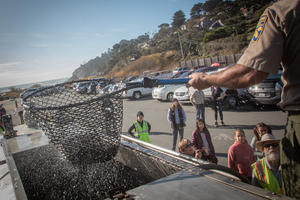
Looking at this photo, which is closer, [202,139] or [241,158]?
[241,158]

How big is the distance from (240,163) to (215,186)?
8.45ft

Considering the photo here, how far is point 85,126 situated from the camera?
180 cm

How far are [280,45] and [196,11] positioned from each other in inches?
3320

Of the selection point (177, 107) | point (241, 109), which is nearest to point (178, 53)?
point (241, 109)

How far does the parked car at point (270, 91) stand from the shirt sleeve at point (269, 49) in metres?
8.27

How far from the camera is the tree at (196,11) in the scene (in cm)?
7594

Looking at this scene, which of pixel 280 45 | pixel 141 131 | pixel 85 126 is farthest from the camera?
pixel 141 131

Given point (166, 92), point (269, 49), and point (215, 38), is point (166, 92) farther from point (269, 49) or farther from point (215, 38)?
point (215, 38)

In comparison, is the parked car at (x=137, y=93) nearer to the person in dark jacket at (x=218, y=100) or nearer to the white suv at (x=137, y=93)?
the white suv at (x=137, y=93)

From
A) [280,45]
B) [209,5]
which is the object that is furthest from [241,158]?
[209,5]

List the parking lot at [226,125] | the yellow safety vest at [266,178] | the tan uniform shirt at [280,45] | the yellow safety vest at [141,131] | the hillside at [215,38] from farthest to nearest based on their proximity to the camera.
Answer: the hillside at [215,38] < the parking lot at [226,125] < the yellow safety vest at [141,131] < the yellow safety vest at [266,178] < the tan uniform shirt at [280,45]

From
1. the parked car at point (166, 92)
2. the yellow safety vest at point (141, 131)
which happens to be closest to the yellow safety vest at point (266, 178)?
the yellow safety vest at point (141, 131)

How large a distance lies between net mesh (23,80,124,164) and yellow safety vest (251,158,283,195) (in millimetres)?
1686

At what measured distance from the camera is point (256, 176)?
7.84 ft
